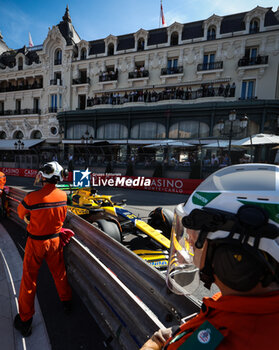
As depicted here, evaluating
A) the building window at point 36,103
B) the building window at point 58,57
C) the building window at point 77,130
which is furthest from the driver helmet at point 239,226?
the building window at point 36,103

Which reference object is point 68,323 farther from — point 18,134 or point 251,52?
point 18,134

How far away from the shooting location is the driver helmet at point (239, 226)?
72 cm

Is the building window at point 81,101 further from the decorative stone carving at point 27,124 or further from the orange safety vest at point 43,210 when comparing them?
the orange safety vest at point 43,210

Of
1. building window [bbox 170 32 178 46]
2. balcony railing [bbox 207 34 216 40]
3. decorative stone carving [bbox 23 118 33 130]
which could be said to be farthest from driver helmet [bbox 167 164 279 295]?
decorative stone carving [bbox 23 118 33 130]

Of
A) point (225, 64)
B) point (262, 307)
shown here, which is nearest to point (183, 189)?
point (262, 307)

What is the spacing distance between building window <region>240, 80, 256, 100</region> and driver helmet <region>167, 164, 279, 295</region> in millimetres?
22291

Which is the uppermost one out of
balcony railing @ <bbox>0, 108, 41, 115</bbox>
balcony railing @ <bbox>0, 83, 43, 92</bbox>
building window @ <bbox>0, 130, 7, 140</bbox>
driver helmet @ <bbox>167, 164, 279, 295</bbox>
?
balcony railing @ <bbox>0, 83, 43, 92</bbox>

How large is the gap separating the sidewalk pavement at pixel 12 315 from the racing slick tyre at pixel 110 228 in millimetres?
1399

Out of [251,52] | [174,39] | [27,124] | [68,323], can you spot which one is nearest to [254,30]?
[251,52]

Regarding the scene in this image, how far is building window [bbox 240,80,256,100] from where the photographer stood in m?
19.2

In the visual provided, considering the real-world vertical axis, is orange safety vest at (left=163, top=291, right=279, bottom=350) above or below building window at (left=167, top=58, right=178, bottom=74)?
below

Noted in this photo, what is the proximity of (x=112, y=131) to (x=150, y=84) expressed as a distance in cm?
719

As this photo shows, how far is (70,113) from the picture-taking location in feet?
74.4

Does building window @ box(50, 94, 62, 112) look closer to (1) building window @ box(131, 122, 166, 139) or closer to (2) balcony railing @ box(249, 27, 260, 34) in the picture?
(1) building window @ box(131, 122, 166, 139)
